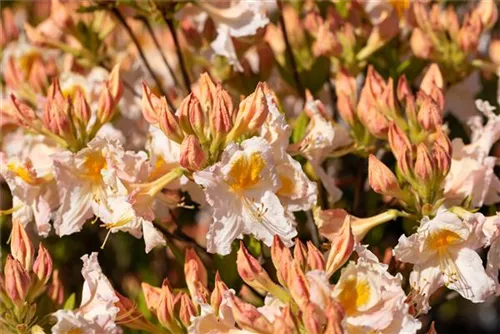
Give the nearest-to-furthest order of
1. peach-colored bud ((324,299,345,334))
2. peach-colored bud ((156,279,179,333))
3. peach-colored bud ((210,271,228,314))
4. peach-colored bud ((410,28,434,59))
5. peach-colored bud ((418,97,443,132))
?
peach-colored bud ((324,299,345,334)) → peach-colored bud ((210,271,228,314)) → peach-colored bud ((156,279,179,333)) → peach-colored bud ((418,97,443,132)) → peach-colored bud ((410,28,434,59))

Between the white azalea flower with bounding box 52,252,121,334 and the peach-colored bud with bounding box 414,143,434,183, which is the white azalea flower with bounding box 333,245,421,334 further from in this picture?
the white azalea flower with bounding box 52,252,121,334

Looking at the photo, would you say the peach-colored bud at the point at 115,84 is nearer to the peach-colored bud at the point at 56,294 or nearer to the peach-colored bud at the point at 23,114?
the peach-colored bud at the point at 23,114

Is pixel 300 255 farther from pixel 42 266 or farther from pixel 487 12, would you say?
pixel 487 12

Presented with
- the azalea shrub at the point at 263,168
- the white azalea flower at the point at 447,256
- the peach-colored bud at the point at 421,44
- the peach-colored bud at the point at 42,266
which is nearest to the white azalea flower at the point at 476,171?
the azalea shrub at the point at 263,168

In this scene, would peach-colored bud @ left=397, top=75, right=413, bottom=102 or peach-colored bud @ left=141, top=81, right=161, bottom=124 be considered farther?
peach-colored bud @ left=397, top=75, right=413, bottom=102

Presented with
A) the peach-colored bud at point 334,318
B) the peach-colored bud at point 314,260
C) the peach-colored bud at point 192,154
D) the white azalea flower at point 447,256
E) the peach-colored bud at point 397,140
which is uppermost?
the peach-colored bud at point 192,154

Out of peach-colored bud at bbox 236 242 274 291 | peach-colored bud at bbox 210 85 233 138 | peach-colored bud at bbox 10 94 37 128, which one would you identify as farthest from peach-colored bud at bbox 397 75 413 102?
peach-colored bud at bbox 10 94 37 128
